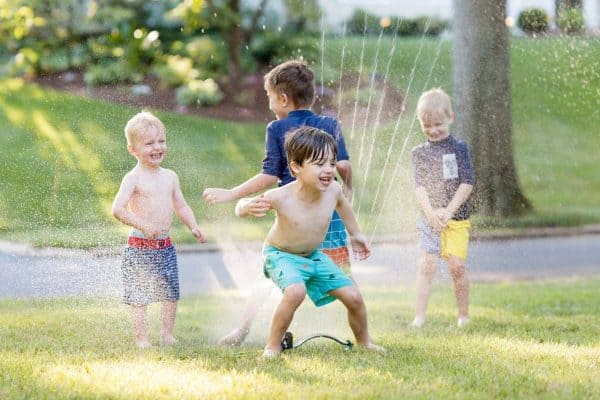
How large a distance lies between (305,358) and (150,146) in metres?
1.26

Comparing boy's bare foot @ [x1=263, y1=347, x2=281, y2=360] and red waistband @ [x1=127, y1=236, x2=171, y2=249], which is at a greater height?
red waistband @ [x1=127, y1=236, x2=171, y2=249]

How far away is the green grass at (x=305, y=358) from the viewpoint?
400 cm

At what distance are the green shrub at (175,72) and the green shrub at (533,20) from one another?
5569 millimetres

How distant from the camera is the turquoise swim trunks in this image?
15.5 feet

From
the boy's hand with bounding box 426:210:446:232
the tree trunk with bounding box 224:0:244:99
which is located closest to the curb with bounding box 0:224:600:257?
the boy's hand with bounding box 426:210:446:232

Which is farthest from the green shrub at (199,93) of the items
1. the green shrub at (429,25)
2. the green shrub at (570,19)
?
the green shrub at (570,19)

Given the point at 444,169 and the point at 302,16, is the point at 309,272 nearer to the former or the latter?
the point at 444,169

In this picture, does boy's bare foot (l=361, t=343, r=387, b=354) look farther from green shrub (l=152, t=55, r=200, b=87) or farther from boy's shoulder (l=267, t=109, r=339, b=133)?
green shrub (l=152, t=55, r=200, b=87)

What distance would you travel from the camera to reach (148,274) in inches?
196

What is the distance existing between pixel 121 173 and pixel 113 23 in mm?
5727

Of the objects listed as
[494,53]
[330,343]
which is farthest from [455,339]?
[494,53]

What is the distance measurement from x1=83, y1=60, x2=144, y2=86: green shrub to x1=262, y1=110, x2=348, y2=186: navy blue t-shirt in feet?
37.7

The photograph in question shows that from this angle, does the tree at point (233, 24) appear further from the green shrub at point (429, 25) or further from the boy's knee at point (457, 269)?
the boy's knee at point (457, 269)

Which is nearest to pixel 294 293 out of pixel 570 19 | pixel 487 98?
pixel 487 98
